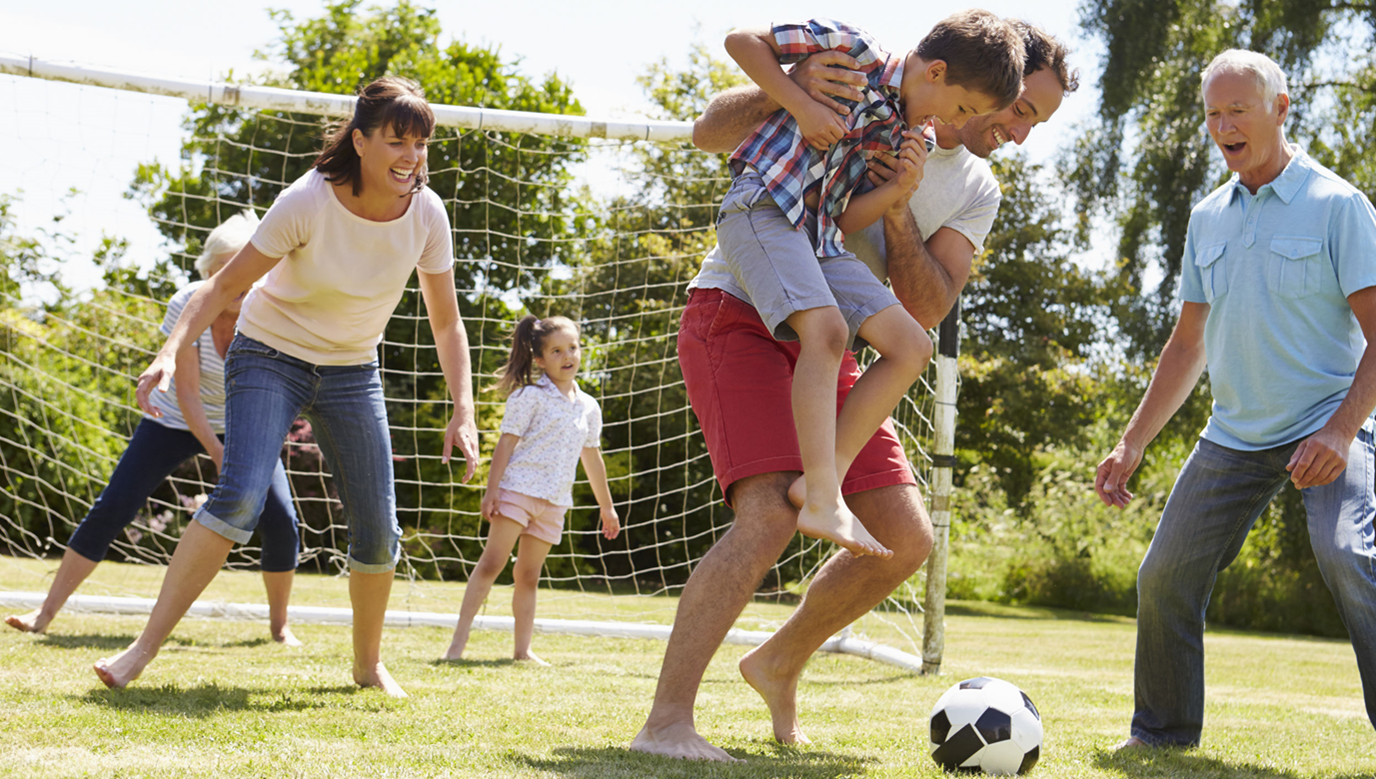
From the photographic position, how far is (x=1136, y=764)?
289 cm

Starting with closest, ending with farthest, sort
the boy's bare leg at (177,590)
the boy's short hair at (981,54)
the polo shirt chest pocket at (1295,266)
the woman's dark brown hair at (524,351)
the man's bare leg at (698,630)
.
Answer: the man's bare leg at (698,630), the boy's short hair at (981,54), the polo shirt chest pocket at (1295,266), the boy's bare leg at (177,590), the woman's dark brown hair at (524,351)

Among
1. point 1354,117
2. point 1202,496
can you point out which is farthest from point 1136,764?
point 1354,117

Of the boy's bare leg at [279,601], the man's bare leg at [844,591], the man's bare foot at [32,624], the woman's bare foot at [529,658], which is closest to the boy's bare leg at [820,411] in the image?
the man's bare leg at [844,591]

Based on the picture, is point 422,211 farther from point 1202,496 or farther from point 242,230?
point 1202,496

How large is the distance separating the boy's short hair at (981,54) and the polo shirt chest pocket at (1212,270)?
3.09ft

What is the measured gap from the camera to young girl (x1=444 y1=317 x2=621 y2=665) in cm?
522

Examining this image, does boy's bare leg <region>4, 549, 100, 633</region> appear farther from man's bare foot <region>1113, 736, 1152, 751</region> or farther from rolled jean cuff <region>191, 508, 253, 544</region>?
man's bare foot <region>1113, 736, 1152, 751</region>

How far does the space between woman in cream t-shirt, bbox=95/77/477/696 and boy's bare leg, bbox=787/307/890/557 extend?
118cm

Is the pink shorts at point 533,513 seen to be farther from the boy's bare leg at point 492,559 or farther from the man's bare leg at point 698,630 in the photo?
the man's bare leg at point 698,630

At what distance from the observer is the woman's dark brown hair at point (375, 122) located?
3162mm

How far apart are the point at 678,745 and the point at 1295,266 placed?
2061mm

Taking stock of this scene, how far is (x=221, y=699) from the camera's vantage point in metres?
3.17

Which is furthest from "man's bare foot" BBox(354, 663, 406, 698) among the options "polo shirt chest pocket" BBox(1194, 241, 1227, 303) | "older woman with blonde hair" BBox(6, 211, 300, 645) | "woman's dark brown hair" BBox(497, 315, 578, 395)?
"polo shirt chest pocket" BBox(1194, 241, 1227, 303)

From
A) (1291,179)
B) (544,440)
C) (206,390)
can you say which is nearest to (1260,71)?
(1291,179)
